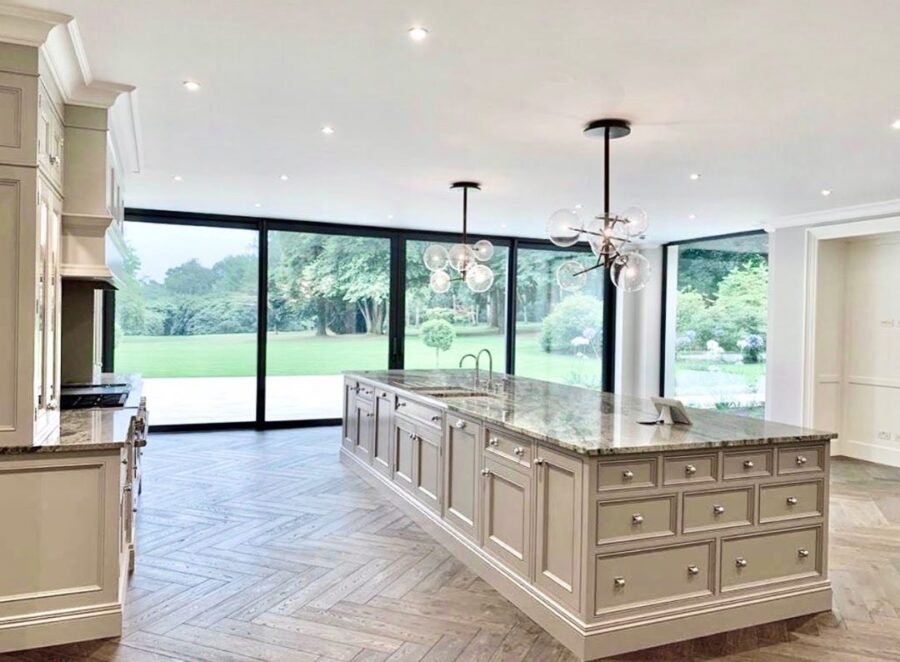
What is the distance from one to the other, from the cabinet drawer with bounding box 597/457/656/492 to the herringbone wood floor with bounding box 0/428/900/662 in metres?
0.73

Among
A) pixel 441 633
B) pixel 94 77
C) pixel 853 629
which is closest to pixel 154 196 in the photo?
pixel 94 77

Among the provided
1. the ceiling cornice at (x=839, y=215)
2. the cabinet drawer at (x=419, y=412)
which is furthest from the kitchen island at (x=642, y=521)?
the ceiling cornice at (x=839, y=215)

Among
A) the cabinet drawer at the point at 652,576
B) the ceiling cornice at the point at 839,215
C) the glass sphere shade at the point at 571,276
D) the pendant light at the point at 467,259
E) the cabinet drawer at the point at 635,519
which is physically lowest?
the cabinet drawer at the point at 652,576

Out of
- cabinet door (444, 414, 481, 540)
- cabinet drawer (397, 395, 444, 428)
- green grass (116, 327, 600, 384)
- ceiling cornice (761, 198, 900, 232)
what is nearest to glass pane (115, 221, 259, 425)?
→ green grass (116, 327, 600, 384)

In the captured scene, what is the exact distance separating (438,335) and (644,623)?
6.52m

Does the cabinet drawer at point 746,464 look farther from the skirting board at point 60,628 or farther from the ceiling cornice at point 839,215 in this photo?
the ceiling cornice at point 839,215

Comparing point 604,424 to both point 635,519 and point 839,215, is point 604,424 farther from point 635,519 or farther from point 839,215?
point 839,215

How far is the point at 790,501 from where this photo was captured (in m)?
3.22

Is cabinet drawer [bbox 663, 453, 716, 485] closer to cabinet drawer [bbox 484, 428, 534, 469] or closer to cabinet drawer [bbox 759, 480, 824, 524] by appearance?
cabinet drawer [bbox 759, 480, 824, 524]

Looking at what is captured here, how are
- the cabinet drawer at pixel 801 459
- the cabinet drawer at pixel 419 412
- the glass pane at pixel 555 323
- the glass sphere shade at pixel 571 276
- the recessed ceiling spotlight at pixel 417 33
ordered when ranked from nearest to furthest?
the recessed ceiling spotlight at pixel 417 33
the cabinet drawer at pixel 801 459
the cabinet drawer at pixel 419 412
the glass sphere shade at pixel 571 276
the glass pane at pixel 555 323

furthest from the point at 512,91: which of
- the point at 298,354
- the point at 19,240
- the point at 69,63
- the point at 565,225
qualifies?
the point at 298,354

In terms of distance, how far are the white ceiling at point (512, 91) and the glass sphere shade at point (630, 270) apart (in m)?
0.78

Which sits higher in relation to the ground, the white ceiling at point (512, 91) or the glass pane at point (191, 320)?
the white ceiling at point (512, 91)

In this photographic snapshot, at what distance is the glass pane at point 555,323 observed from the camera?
32.0 feet
